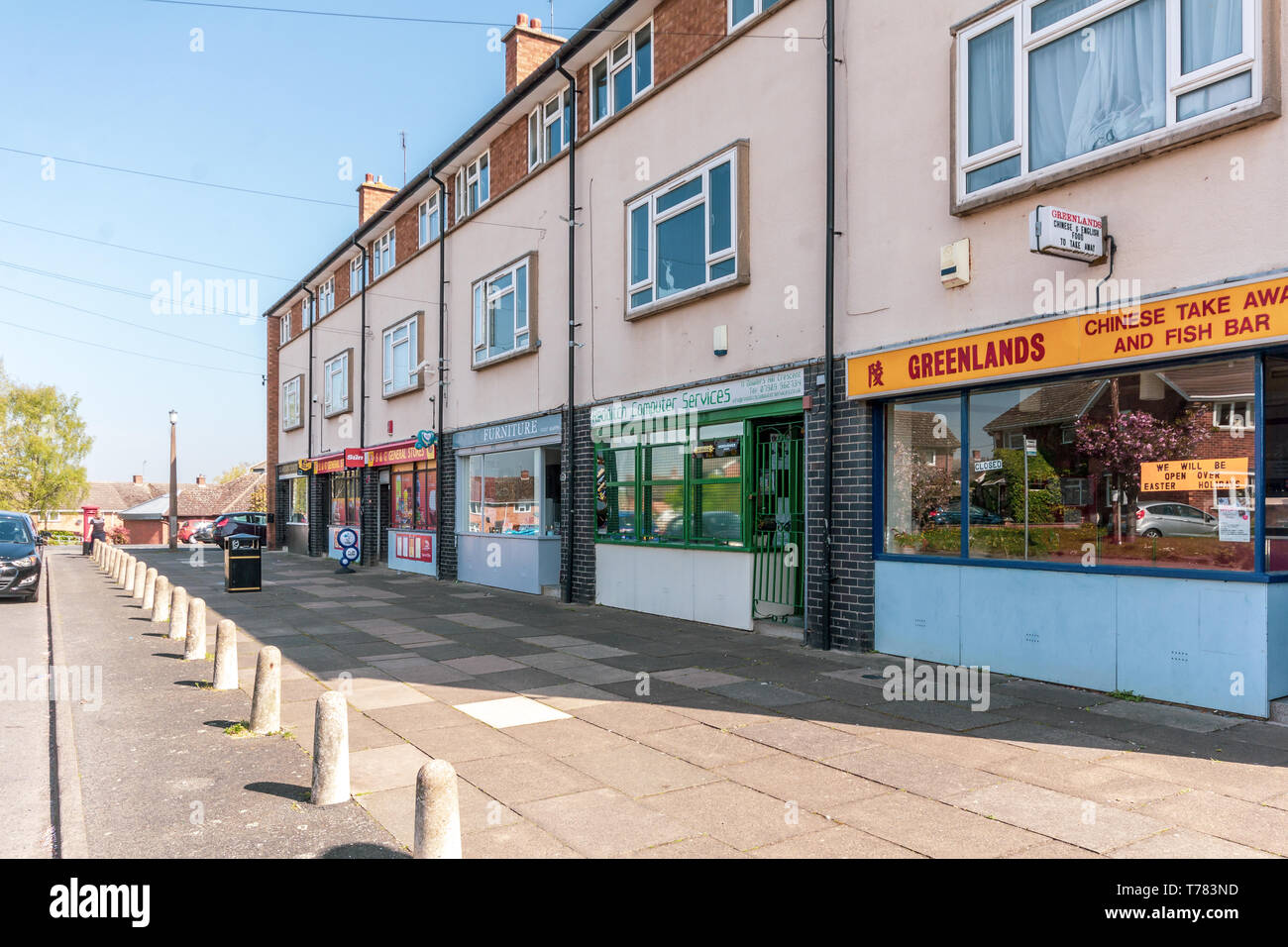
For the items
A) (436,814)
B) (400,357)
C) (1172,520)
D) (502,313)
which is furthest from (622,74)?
(436,814)

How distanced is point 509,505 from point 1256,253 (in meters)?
13.7

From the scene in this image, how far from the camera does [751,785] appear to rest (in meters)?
5.50

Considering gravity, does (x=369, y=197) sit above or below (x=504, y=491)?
above

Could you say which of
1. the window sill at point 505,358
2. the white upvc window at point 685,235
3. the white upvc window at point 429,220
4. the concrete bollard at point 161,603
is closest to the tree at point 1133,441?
the white upvc window at point 685,235

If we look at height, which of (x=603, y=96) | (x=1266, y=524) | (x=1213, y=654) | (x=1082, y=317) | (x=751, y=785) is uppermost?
Result: (x=603, y=96)

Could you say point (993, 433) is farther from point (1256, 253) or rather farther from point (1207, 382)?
point (1256, 253)

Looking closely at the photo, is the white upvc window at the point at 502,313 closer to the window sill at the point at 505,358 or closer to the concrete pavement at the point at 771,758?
the window sill at the point at 505,358

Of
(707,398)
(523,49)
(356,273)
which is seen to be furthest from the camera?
(356,273)

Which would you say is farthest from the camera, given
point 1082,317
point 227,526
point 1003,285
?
point 227,526

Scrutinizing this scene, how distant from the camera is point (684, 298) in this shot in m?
12.6

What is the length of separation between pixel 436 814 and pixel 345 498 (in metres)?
25.7

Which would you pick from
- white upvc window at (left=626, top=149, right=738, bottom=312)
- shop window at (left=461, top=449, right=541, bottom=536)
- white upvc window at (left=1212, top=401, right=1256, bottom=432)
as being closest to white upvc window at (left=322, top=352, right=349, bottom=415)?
shop window at (left=461, top=449, right=541, bottom=536)

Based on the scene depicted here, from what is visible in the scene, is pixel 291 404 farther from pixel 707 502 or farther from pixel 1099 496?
pixel 1099 496
